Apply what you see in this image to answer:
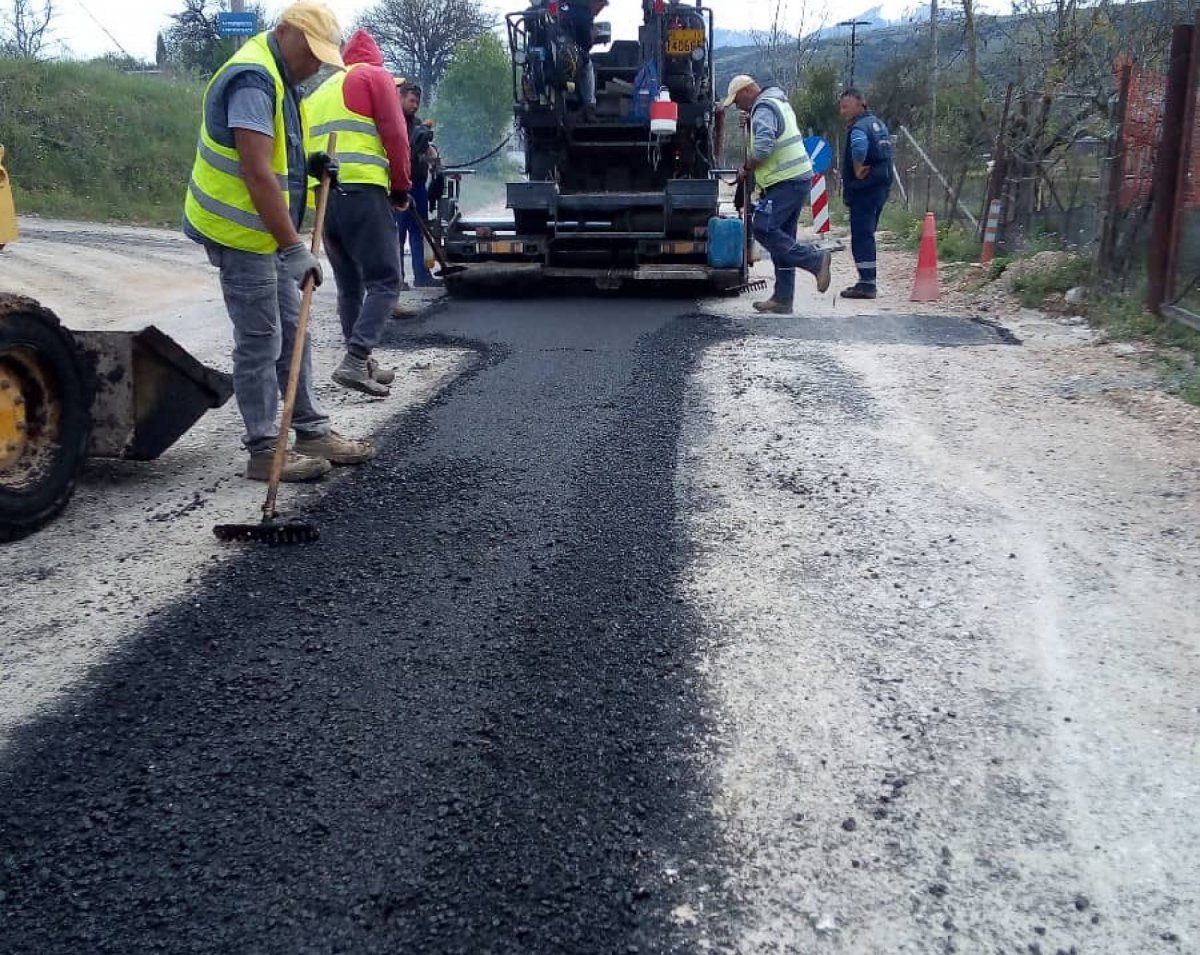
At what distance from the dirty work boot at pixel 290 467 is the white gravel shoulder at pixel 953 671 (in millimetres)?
1514

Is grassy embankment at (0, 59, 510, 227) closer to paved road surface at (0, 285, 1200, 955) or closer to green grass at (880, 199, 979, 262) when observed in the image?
green grass at (880, 199, 979, 262)

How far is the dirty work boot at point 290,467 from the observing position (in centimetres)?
431

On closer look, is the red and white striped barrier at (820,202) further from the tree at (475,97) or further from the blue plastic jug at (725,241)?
the tree at (475,97)

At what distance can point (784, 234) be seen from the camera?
27.8ft

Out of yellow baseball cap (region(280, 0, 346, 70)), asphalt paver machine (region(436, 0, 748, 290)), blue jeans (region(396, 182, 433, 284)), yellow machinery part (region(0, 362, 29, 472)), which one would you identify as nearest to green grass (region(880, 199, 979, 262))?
asphalt paver machine (region(436, 0, 748, 290))

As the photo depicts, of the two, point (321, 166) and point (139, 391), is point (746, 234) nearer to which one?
point (321, 166)

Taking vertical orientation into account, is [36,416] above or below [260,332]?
below

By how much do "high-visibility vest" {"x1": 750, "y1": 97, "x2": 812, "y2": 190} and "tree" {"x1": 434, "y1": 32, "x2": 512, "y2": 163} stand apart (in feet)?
101

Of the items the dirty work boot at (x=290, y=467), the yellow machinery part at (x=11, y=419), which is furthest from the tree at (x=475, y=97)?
the yellow machinery part at (x=11, y=419)

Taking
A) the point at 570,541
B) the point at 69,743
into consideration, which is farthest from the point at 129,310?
the point at 69,743

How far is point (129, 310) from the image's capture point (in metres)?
9.07

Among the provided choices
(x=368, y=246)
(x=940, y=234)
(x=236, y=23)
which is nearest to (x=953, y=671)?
(x=368, y=246)

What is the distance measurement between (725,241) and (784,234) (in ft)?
2.33

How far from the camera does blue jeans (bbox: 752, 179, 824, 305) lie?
8359mm
